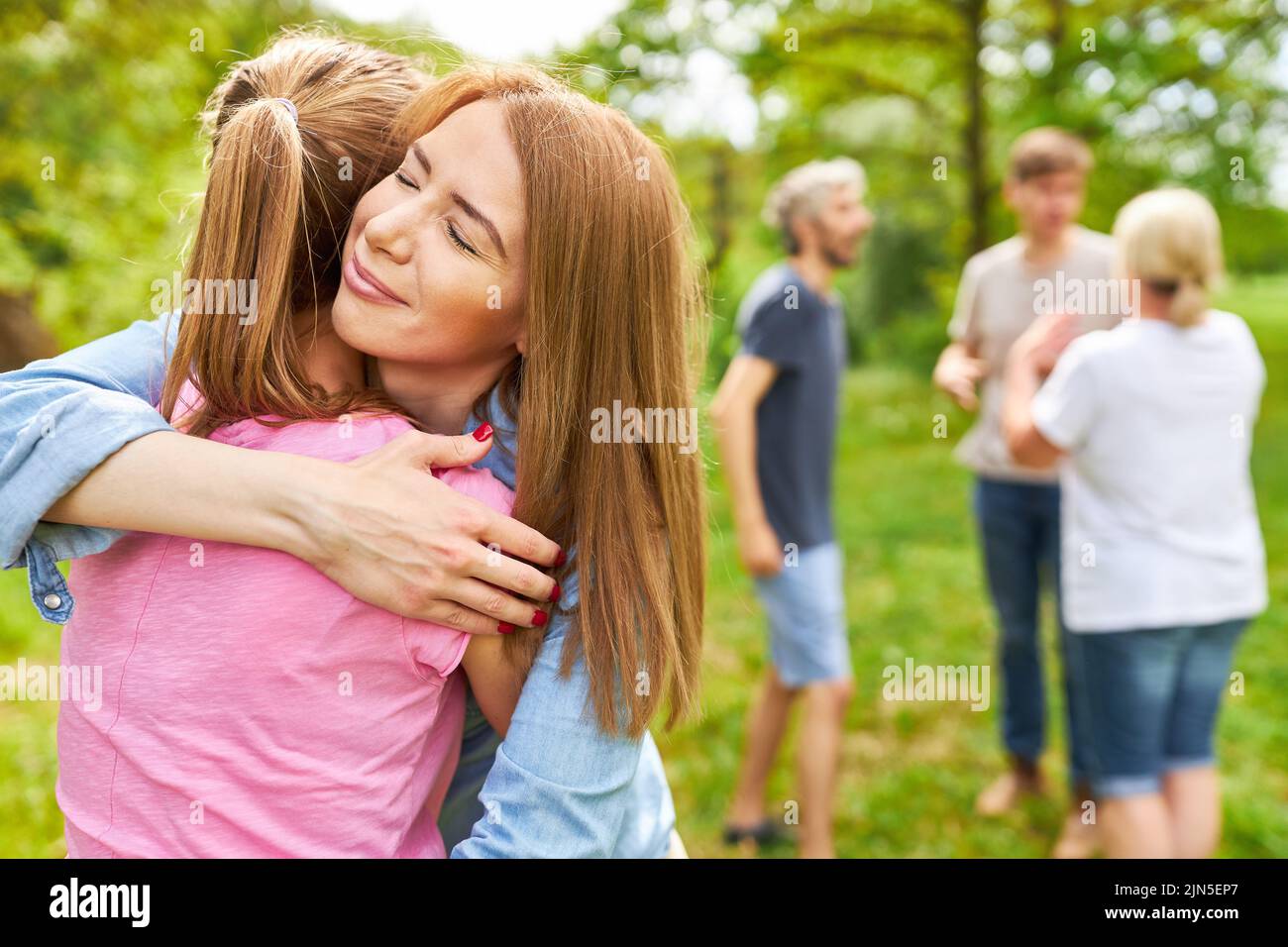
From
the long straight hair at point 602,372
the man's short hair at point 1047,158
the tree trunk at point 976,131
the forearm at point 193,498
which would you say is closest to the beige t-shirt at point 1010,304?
the man's short hair at point 1047,158

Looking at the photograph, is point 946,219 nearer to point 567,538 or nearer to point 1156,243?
point 1156,243

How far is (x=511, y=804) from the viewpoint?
1314mm

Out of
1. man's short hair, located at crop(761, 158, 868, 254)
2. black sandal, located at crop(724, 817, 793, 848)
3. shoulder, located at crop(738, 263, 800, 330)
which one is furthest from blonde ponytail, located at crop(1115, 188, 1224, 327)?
black sandal, located at crop(724, 817, 793, 848)

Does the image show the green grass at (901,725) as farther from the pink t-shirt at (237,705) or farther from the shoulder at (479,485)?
the pink t-shirt at (237,705)

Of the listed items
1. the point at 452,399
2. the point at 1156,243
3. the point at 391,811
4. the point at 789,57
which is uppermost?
the point at 789,57

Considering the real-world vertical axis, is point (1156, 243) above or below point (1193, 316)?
above

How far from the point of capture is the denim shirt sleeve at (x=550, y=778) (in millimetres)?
1312

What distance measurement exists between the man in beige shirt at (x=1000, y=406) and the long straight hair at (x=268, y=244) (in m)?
3.03

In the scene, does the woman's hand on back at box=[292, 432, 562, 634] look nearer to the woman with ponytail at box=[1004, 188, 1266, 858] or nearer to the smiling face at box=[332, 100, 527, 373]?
the smiling face at box=[332, 100, 527, 373]

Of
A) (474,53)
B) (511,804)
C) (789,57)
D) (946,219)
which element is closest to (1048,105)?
(789,57)

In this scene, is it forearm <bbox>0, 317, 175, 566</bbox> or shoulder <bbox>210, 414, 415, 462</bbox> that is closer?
forearm <bbox>0, 317, 175, 566</bbox>

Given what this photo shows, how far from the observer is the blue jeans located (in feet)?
14.1

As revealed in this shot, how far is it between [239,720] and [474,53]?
0.93m

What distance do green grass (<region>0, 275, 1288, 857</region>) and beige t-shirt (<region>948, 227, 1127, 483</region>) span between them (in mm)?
1149
